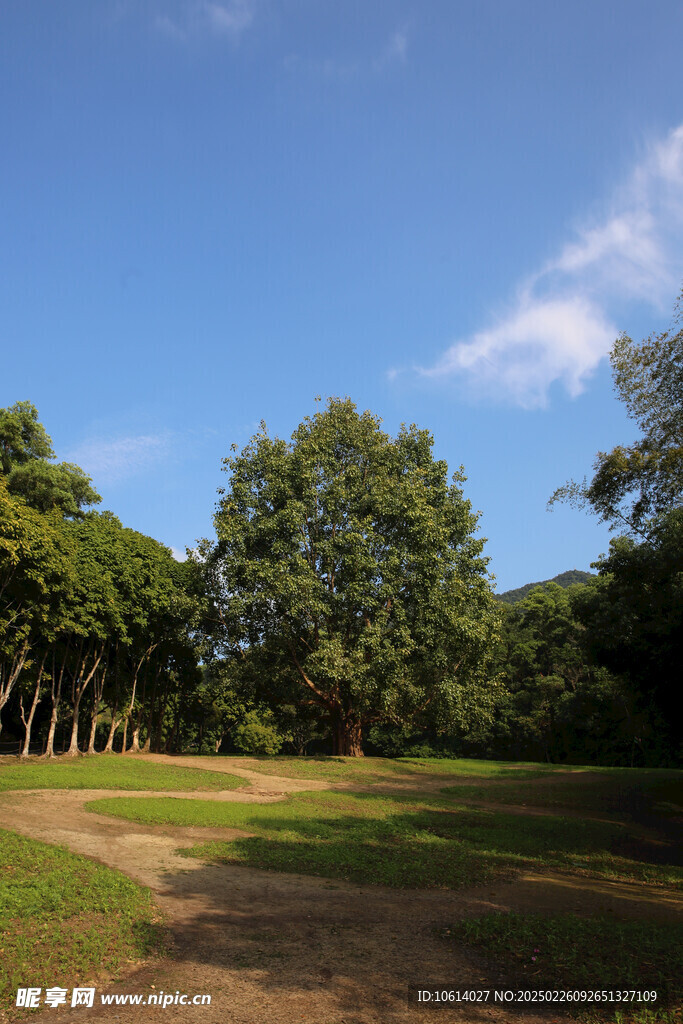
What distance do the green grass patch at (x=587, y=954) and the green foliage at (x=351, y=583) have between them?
61.9 ft

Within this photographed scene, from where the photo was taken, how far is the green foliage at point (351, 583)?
28250mm

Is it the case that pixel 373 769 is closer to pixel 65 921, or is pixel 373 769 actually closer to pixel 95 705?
pixel 95 705

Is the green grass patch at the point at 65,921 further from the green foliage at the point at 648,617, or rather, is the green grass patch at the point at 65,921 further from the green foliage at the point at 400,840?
the green foliage at the point at 648,617

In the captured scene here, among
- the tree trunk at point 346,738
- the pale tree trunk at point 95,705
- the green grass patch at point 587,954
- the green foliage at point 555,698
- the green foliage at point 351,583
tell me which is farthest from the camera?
the green foliage at point 555,698

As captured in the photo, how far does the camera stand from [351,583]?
2811cm

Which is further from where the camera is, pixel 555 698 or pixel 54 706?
pixel 555 698

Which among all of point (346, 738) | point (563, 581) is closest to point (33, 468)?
point (346, 738)

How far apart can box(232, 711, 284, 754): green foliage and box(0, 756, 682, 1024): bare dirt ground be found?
4713 centimetres

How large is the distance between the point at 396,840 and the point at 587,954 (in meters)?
7.24

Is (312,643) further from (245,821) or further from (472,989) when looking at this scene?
(472,989)

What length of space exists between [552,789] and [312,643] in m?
11.6

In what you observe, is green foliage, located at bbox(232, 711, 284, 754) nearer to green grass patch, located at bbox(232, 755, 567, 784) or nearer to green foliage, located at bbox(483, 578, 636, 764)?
green foliage, located at bbox(483, 578, 636, 764)

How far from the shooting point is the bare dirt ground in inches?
217

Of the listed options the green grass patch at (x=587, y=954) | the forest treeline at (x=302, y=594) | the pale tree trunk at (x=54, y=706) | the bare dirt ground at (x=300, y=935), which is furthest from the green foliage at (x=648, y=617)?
the pale tree trunk at (x=54, y=706)
